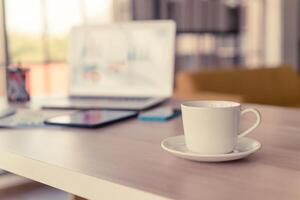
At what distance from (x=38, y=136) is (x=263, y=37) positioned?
445cm

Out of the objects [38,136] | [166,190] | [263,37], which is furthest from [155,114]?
[263,37]

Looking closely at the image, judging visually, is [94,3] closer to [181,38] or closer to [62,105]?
[181,38]

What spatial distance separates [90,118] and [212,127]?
0.38m

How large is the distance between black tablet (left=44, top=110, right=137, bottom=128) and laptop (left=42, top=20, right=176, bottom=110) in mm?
205

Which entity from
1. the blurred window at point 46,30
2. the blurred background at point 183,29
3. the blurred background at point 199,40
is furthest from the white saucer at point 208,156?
the blurred window at point 46,30

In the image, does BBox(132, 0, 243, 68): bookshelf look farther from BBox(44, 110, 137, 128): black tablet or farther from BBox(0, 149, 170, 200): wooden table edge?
BBox(0, 149, 170, 200): wooden table edge

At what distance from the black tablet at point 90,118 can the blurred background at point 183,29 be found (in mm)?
1124

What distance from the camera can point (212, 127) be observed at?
2.07 ft

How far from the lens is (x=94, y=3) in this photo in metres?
3.45

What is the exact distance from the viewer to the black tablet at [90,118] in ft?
2.95

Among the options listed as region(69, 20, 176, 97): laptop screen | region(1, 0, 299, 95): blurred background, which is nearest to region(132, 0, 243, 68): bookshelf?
region(1, 0, 299, 95): blurred background

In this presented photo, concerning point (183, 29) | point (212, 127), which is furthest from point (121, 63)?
point (183, 29)

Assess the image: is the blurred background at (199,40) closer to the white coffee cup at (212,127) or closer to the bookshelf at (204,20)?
the bookshelf at (204,20)

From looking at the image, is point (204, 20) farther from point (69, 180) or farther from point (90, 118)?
point (69, 180)
